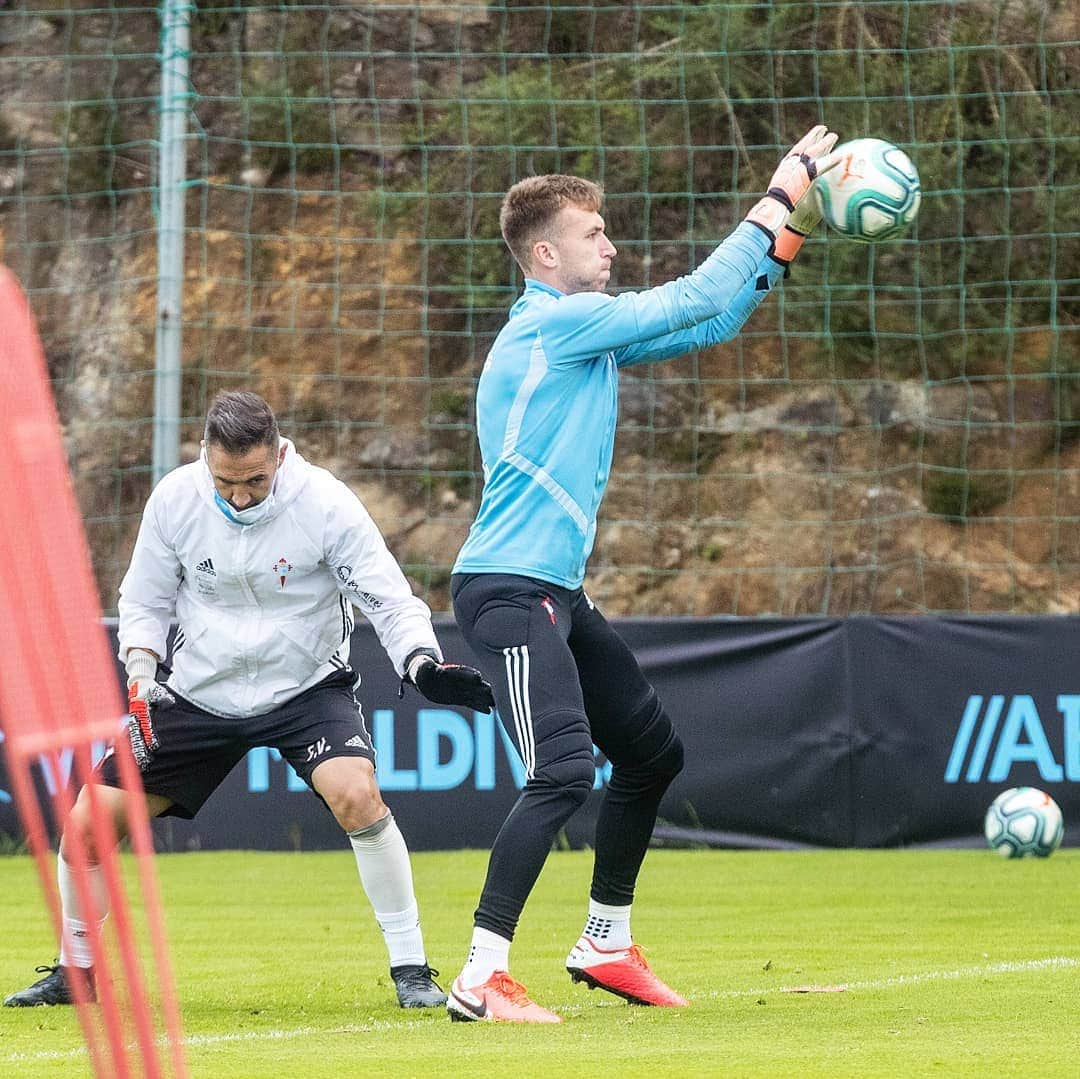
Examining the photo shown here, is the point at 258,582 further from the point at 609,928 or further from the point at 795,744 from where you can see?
the point at 795,744

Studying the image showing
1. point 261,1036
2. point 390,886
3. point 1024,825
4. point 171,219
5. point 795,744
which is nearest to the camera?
point 261,1036

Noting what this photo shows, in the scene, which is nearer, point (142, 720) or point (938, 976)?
point (142, 720)

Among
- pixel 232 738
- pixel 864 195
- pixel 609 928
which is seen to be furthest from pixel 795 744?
pixel 232 738

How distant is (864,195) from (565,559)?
1615 mm

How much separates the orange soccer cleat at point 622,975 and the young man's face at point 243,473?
4.95ft

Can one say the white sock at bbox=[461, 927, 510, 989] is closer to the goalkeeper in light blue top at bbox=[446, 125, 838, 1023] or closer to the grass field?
the goalkeeper in light blue top at bbox=[446, 125, 838, 1023]

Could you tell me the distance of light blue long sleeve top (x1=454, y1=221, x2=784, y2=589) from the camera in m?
4.88

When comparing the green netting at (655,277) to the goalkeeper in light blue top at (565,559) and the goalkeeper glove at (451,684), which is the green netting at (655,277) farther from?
the goalkeeper glove at (451,684)

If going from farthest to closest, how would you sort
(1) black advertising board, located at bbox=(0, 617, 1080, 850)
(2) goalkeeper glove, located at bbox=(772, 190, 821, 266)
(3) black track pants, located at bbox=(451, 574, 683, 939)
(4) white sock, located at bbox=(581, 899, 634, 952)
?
1. (1) black advertising board, located at bbox=(0, 617, 1080, 850)
2. (2) goalkeeper glove, located at bbox=(772, 190, 821, 266)
3. (4) white sock, located at bbox=(581, 899, 634, 952)
4. (3) black track pants, located at bbox=(451, 574, 683, 939)

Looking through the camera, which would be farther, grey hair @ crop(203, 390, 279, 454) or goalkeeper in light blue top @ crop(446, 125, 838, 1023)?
grey hair @ crop(203, 390, 279, 454)

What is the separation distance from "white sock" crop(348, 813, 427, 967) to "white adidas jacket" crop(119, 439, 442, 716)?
0.45m

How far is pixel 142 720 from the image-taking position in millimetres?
5258

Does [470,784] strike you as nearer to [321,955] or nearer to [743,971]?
[321,955]

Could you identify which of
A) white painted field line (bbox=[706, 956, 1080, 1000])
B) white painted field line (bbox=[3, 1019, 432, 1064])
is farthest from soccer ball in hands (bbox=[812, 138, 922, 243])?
white painted field line (bbox=[3, 1019, 432, 1064])
